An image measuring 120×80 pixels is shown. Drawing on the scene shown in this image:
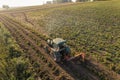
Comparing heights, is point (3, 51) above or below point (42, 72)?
above

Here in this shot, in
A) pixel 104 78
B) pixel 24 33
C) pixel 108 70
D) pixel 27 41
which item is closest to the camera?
pixel 104 78

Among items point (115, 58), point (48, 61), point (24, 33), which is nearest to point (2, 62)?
point (48, 61)

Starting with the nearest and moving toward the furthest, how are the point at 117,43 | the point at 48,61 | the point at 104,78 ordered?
the point at 104,78, the point at 48,61, the point at 117,43

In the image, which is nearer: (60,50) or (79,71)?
(79,71)

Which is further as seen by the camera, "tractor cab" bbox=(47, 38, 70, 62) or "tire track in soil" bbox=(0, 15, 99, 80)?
"tractor cab" bbox=(47, 38, 70, 62)

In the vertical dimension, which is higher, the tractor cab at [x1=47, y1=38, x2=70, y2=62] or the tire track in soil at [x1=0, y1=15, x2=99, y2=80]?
the tractor cab at [x1=47, y1=38, x2=70, y2=62]

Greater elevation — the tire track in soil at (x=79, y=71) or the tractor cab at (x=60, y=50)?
the tractor cab at (x=60, y=50)

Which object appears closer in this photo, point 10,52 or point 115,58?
point 115,58

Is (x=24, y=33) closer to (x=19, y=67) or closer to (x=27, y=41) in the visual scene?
(x=27, y=41)

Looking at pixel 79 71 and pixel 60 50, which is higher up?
pixel 60 50

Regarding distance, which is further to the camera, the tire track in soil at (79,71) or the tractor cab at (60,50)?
the tractor cab at (60,50)
